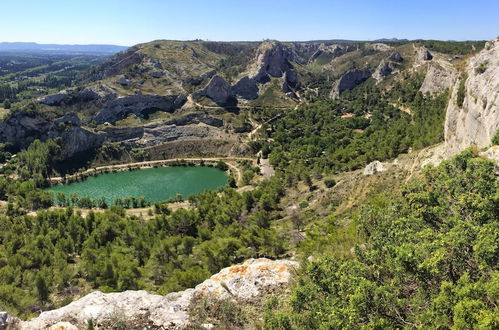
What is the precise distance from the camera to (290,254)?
50875 mm

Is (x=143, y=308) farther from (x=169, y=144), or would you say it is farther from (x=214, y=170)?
(x=169, y=144)

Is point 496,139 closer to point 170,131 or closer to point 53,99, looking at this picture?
point 170,131

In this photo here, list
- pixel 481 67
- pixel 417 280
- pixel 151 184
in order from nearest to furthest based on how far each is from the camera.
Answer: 1. pixel 417 280
2. pixel 481 67
3. pixel 151 184

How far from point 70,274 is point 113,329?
45806 millimetres

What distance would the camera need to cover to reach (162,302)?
2239 centimetres

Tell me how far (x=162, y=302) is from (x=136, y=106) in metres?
176

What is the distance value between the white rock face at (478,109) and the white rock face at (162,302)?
32034 mm

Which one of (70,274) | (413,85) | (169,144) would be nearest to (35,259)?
(70,274)

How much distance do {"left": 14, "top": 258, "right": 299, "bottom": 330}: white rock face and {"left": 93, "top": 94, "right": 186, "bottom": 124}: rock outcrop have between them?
16978cm

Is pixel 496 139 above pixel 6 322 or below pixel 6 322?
above

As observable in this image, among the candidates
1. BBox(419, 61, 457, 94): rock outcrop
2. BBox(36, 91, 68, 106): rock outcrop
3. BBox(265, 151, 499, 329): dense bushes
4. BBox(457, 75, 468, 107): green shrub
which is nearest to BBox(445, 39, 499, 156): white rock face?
BBox(457, 75, 468, 107): green shrub

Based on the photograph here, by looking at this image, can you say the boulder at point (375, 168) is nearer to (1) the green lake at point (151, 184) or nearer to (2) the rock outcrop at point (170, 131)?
(1) the green lake at point (151, 184)

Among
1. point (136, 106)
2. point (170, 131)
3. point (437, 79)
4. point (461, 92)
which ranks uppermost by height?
point (437, 79)

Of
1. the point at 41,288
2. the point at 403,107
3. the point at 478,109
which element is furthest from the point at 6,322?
the point at 403,107
